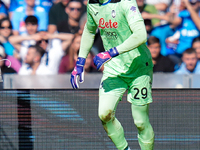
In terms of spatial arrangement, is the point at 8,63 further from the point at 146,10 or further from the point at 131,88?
the point at 131,88

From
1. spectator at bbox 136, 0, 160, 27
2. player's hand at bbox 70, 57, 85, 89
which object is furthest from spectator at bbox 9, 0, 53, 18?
player's hand at bbox 70, 57, 85, 89

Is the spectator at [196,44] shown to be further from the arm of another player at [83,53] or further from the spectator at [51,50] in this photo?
the arm of another player at [83,53]

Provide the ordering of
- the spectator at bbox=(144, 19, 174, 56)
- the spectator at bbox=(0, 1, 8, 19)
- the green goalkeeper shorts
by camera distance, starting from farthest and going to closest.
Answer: the spectator at bbox=(0, 1, 8, 19) < the spectator at bbox=(144, 19, 174, 56) < the green goalkeeper shorts

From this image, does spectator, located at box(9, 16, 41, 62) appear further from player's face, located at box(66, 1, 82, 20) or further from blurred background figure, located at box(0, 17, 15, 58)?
player's face, located at box(66, 1, 82, 20)

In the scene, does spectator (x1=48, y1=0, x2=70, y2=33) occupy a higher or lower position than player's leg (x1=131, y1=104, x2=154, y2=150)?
higher

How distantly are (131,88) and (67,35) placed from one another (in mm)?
2994

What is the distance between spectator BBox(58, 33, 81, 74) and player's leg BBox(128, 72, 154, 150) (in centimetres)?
277

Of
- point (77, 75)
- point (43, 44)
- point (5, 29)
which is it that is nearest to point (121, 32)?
point (77, 75)

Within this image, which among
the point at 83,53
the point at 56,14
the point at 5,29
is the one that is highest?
the point at 56,14

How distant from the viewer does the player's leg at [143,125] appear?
3510 millimetres

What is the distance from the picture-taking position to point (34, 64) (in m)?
6.22

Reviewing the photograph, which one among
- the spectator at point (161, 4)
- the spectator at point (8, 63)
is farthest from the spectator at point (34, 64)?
the spectator at point (161, 4)

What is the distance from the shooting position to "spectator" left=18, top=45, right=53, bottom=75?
243 inches

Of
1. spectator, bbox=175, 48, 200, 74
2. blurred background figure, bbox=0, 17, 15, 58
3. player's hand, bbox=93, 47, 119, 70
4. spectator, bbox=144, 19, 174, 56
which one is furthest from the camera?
blurred background figure, bbox=0, 17, 15, 58
